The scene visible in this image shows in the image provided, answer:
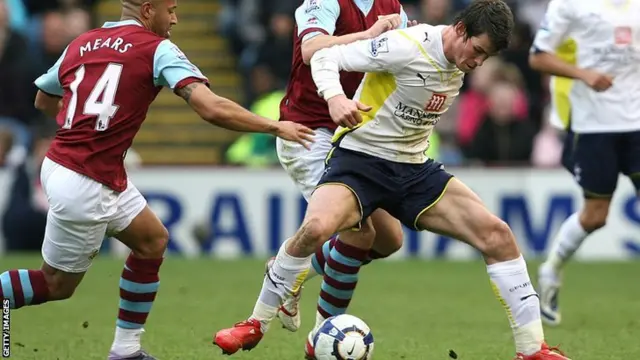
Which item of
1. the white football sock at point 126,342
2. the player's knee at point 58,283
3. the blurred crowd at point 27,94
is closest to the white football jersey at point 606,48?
the white football sock at point 126,342

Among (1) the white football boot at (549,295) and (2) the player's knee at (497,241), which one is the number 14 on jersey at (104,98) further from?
(1) the white football boot at (549,295)

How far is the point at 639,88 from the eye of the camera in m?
9.91

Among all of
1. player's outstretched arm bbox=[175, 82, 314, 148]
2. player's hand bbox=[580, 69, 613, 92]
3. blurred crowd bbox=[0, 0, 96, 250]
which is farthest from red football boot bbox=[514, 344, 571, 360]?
blurred crowd bbox=[0, 0, 96, 250]

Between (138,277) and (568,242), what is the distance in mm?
3974

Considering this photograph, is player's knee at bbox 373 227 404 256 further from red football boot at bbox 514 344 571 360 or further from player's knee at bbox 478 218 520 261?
red football boot at bbox 514 344 571 360

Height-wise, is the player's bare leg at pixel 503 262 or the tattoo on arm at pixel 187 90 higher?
the tattoo on arm at pixel 187 90

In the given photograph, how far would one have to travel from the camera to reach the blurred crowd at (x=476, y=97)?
54.1ft

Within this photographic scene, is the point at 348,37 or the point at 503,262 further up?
the point at 348,37

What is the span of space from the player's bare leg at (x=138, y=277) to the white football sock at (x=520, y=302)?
1886mm

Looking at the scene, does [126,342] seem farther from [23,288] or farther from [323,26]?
[323,26]

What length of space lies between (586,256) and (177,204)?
4.87m

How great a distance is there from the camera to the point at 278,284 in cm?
737

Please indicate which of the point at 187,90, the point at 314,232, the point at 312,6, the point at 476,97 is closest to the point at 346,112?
the point at 314,232

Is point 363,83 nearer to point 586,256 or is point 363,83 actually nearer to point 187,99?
point 187,99
